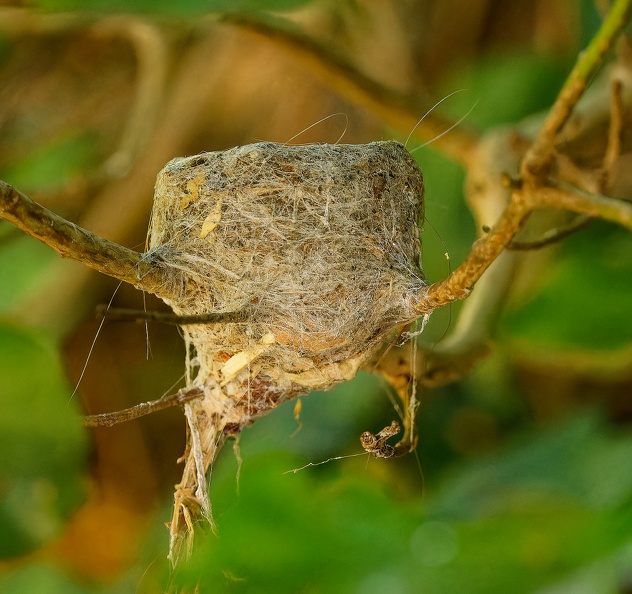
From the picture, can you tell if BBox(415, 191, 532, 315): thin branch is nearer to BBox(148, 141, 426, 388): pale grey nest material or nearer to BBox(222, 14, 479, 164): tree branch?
BBox(148, 141, 426, 388): pale grey nest material

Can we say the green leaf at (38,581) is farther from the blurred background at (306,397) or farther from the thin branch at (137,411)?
the thin branch at (137,411)

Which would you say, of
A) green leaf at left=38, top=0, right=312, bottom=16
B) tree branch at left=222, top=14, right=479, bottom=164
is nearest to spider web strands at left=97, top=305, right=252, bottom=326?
green leaf at left=38, top=0, right=312, bottom=16

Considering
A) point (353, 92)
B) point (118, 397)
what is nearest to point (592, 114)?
point (353, 92)

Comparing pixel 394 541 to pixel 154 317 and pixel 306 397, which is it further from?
pixel 306 397

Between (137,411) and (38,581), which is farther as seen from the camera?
(38,581)

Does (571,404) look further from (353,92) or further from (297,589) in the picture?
(297,589)

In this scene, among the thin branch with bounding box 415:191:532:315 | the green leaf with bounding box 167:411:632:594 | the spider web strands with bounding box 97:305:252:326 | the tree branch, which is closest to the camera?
the green leaf with bounding box 167:411:632:594

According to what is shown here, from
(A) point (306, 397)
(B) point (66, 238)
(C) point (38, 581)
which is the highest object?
(B) point (66, 238)

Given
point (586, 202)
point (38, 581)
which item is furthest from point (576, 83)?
point (38, 581)
